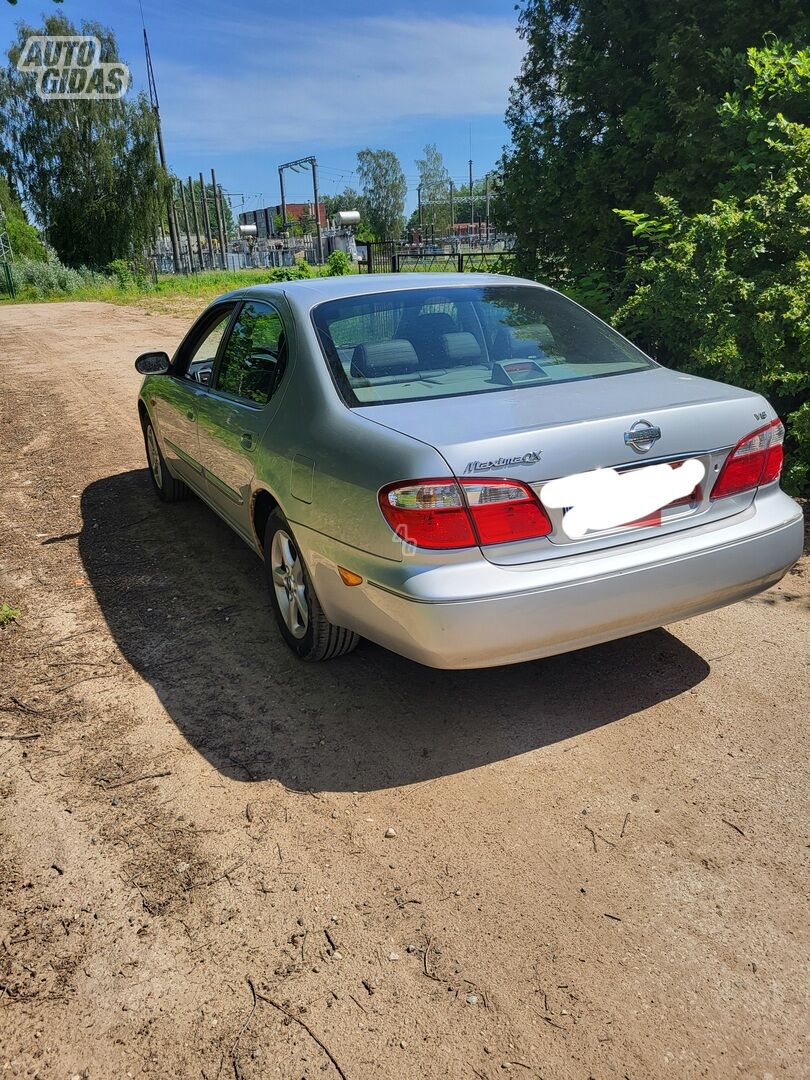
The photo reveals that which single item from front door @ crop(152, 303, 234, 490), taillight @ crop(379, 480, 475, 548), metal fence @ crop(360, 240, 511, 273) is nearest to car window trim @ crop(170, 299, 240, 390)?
front door @ crop(152, 303, 234, 490)

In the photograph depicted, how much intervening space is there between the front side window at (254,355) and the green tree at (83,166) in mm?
47253

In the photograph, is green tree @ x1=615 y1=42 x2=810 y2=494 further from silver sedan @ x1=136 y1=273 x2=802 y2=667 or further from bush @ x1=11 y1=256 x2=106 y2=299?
bush @ x1=11 y1=256 x2=106 y2=299

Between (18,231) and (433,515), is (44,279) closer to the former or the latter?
(18,231)

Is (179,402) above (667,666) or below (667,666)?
above

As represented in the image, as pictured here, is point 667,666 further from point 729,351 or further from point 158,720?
point 729,351

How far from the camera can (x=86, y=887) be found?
8.23ft

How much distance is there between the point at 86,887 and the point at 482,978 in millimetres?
1210

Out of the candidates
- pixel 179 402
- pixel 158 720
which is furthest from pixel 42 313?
pixel 158 720

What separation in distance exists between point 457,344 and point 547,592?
53.0 inches

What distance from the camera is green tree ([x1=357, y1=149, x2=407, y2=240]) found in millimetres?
109250

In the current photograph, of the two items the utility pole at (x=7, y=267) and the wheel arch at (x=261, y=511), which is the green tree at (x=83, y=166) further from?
the wheel arch at (x=261, y=511)

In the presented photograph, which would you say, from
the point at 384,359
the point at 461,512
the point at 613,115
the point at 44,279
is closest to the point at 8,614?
the point at 384,359

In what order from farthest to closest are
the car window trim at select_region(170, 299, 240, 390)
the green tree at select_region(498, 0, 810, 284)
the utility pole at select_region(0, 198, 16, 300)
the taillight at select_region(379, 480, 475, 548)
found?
the utility pole at select_region(0, 198, 16, 300)
the green tree at select_region(498, 0, 810, 284)
the car window trim at select_region(170, 299, 240, 390)
the taillight at select_region(379, 480, 475, 548)

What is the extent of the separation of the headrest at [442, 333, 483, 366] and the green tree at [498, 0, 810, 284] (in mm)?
3976
